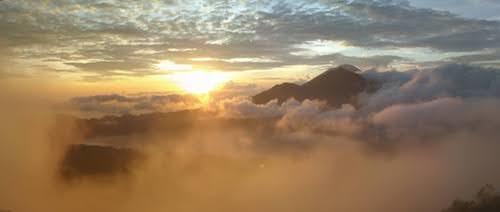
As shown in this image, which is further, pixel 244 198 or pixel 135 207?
pixel 244 198

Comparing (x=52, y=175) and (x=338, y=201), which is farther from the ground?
(x=52, y=175)

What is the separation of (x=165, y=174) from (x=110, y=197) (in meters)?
29.3

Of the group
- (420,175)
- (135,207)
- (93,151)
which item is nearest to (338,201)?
(420,175)

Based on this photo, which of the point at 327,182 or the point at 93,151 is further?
the point at 93,151

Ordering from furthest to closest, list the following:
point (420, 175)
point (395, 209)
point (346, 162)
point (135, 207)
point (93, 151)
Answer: point (346, 162) → point (93, 151) → point (420, 175) → point (135, 207) → point (395, 209)

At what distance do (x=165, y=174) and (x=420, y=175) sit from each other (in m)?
79.7

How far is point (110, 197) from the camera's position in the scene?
121 metres

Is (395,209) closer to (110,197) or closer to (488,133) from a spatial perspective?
(110,197)

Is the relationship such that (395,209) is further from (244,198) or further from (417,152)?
(417,152)

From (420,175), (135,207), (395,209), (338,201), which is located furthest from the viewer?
(420,175)

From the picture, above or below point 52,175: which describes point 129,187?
below

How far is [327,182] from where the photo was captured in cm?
15300

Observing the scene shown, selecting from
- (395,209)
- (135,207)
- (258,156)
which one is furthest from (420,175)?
(135,207)

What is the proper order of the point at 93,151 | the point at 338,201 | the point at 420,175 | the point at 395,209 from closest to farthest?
1. the point at 395,209
2. the point at 338,201
3. the point at 420,175
4. the point at 93,151
